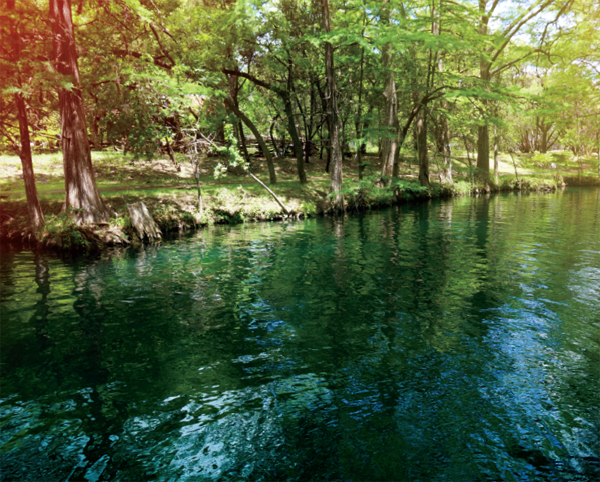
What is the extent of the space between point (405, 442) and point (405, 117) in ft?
115

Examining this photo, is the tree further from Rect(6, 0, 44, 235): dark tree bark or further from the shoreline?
Rect(6, 0, 44, 235): dark tree bark

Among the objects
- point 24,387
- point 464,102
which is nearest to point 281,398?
point 24,387

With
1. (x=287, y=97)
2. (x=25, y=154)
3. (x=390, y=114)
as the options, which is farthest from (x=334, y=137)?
(x=25, y=154)

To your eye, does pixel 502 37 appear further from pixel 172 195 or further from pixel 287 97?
pixel 172 195

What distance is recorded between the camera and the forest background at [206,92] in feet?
53.1

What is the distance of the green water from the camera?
3965 millimetres

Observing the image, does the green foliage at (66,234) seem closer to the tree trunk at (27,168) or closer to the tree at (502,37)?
the tree trunk at (27,168)

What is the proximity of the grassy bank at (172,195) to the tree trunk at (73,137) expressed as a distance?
74cm

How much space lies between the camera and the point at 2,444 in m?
4.28

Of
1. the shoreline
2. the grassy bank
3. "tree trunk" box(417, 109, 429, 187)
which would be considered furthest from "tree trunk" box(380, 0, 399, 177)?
"tree trunk" box(417, 109, 429, 187)

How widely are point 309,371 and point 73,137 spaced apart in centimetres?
1534

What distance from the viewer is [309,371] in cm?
565

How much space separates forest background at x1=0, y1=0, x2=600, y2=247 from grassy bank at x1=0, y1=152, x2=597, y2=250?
0.10m

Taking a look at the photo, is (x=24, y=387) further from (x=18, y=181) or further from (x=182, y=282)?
(x=18, y=181)
